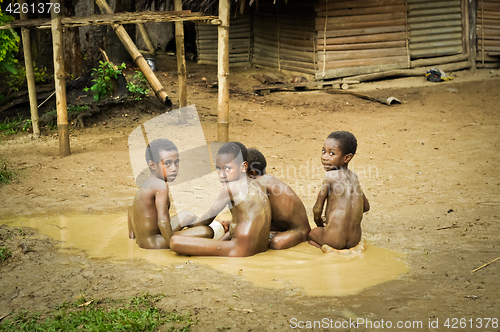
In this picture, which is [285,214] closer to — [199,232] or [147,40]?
[199,232]

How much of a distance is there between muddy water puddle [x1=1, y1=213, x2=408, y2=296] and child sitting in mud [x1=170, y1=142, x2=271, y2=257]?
0.07 metres

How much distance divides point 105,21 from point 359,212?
489 centimetres

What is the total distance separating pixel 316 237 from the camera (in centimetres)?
375

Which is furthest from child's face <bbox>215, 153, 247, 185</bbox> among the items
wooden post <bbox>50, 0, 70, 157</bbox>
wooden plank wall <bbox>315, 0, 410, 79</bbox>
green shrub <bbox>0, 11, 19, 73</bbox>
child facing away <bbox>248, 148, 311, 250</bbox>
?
wooden plank wall <bbox>315, 0, 410, 79</bbox>

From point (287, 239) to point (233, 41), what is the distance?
10972 millimetres

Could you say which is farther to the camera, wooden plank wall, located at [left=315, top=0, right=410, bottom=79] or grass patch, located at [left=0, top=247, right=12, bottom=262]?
wooden plank wall, located at [left=315, top=0, right=410, bottom=79]

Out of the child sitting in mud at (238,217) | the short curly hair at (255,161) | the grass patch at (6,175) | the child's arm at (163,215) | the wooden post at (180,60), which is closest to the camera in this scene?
the child sitting in mud at (238,217)

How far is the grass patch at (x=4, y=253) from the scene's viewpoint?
3.30 metres

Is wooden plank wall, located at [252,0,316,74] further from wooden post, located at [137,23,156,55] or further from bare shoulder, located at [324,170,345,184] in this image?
bare shoulder, located at [324,170,345,184]

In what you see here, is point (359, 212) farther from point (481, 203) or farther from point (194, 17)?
point (194, 17)

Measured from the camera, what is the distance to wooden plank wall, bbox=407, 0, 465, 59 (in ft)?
37.9

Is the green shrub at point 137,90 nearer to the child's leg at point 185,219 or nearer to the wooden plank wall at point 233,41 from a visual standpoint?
the wooden plank wall at point 233,41

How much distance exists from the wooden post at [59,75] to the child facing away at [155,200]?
370 centimetres

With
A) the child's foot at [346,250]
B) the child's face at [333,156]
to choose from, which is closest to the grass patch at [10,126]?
the child's face at [333,156]
